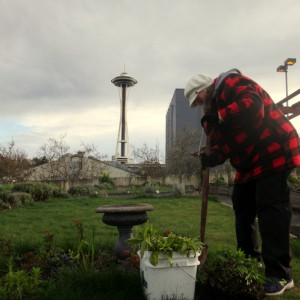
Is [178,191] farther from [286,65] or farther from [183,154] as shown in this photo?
[183,154]

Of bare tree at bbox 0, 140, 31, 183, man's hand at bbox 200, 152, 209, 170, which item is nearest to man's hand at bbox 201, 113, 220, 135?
man's hand at bbox 200, 152, 209, 170

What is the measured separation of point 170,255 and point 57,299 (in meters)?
0.76

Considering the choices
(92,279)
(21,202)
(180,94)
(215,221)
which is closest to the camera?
(92,279)

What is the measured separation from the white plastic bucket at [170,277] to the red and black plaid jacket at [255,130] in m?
0.89

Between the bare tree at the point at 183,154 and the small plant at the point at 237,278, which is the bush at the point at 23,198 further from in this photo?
the bare tree at the point at 183,154

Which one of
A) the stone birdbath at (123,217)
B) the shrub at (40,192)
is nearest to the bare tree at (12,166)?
the shrub at (40,192)

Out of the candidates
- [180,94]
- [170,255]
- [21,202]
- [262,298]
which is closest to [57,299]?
[170,255]

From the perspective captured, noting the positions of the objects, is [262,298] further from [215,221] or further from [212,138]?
[215,221]

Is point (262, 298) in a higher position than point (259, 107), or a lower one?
lower

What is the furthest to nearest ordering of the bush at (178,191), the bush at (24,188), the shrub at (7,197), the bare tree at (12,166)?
the bare tree at (12,166)
the bush at (178,191)
the bush at (24,188)
the shrub at (7,197)

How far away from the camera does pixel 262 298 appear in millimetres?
2211

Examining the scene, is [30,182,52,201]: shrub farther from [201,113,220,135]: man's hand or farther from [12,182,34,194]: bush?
[201,113,220,135]: man's hand

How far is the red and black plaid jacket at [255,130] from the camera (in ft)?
7.59

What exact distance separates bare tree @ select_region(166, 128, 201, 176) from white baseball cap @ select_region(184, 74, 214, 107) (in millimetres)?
27820
